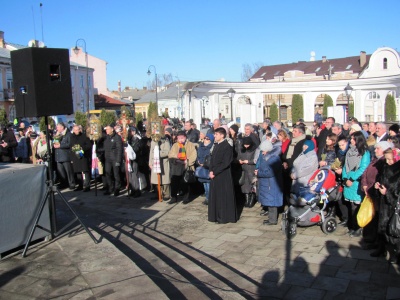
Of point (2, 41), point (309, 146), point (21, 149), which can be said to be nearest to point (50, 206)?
point (309, 146)

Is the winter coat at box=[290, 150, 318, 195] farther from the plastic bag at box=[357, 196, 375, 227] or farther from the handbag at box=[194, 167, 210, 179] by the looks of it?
the handbag at box=[194, 167, 210, 179]

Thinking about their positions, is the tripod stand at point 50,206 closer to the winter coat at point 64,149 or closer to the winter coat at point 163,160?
the winter coat at point 163,160

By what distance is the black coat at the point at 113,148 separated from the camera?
10.0m

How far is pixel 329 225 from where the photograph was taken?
21.8 ft

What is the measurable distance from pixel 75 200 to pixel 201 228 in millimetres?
4175

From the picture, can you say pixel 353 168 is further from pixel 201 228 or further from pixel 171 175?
pixel 171 175

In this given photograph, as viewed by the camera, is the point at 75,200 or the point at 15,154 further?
the point at 15,154

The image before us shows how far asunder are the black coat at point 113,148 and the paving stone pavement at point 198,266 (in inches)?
107

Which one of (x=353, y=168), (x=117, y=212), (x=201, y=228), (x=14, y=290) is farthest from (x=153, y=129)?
(x=14, y=290)

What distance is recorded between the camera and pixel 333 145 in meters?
7.71

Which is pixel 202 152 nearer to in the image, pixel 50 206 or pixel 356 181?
pixel 356 181

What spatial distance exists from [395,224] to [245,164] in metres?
4.12

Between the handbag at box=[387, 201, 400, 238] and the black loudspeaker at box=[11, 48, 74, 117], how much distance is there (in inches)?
181

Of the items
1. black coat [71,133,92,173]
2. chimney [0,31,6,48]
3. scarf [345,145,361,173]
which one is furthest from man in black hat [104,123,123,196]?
chimney [0,31,6,48]
